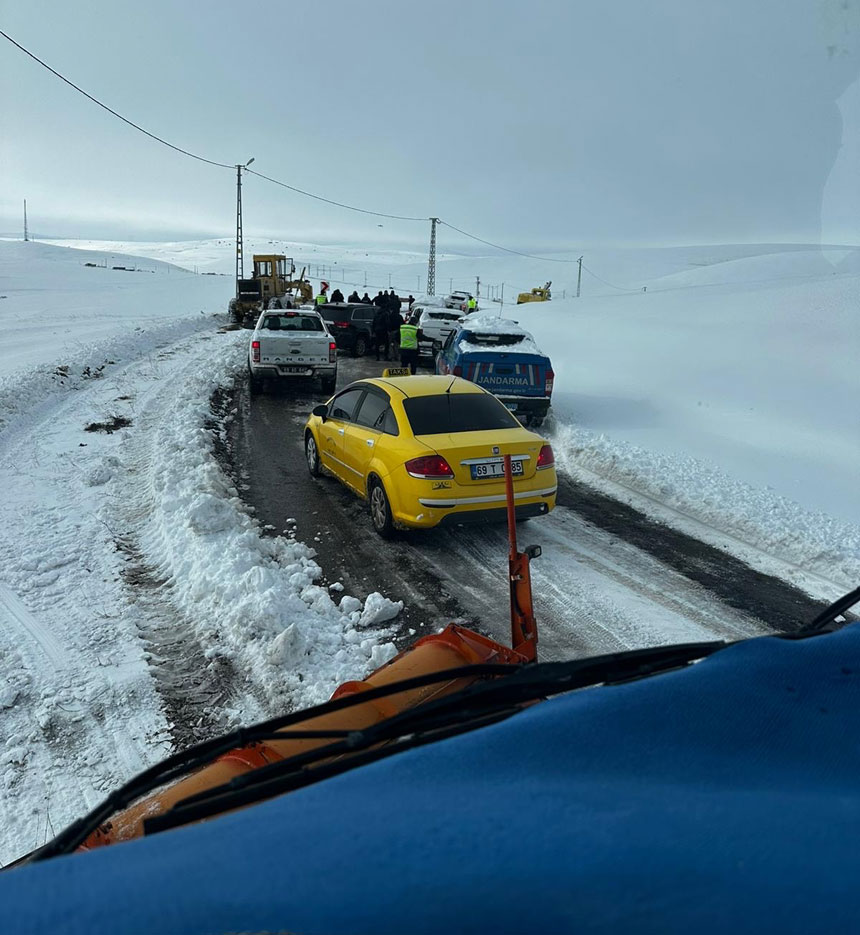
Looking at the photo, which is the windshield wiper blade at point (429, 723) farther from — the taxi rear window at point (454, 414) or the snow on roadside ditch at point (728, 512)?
the taxi rear window at point (454, 414)

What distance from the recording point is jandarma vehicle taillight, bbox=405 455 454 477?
6957mm

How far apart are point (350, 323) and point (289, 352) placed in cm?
807

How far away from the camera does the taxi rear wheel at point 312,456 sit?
31.8ft

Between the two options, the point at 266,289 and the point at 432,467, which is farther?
the point at 266,289

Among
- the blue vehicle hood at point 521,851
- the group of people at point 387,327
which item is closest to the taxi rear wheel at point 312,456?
the blue vehicle hood at point 521,851

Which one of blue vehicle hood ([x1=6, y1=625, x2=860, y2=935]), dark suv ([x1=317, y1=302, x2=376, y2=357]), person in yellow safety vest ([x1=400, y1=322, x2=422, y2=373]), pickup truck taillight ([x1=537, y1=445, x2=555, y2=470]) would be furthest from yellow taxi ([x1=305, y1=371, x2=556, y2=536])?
dark suv ([x1=317, y1=302, x2=376, y2=357])

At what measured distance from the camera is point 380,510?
24.9ft

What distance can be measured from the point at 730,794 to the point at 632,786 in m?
0.20

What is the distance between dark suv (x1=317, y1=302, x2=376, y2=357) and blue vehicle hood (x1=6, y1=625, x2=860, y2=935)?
2246 cm

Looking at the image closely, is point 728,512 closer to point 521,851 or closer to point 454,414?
point 454,414

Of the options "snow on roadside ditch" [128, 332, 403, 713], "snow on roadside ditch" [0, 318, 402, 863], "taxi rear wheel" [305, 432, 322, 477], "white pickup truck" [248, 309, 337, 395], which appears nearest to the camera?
"snow on roadside ditch" [0, 318, 402, 863]

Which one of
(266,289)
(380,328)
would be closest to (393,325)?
(380,328)

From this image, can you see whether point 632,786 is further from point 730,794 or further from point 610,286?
point 610,286

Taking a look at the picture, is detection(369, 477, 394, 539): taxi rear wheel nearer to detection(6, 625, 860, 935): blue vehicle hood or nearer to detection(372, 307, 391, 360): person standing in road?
detection(6, 625, 860, 935): blue vehicle hood
